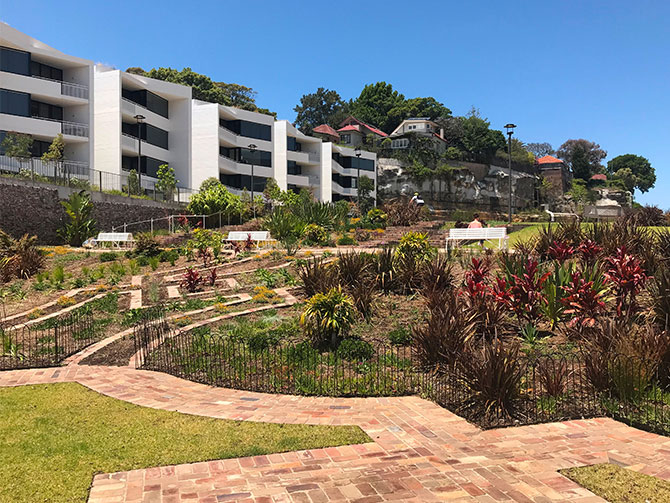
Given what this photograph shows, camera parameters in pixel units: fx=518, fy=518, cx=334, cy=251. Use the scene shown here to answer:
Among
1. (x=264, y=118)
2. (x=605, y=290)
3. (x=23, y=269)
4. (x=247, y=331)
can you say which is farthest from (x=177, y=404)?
(x=264, y=118)

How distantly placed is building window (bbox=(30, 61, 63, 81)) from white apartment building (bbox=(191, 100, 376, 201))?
36.6ft

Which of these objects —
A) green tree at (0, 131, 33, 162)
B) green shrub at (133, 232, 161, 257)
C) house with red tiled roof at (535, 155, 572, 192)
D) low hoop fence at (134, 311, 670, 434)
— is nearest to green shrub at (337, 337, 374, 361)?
low hoop fence at (134, 311, 670, 434)

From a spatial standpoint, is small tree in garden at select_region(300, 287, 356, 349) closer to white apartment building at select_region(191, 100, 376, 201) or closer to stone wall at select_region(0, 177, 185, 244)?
stone wall at select_region(0, 177, 185, 244)

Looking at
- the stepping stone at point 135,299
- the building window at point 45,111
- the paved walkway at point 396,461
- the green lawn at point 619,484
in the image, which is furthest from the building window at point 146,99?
the green lawn at point 619,484

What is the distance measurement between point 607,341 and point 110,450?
247 inches

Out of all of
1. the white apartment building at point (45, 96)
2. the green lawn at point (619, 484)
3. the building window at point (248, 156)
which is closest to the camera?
the green lawn at point (619, 484)

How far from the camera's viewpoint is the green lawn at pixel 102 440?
416 cm

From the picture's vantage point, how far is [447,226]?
94.8 ft

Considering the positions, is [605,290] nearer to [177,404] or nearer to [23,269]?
[177,404]

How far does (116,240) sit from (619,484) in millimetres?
23096

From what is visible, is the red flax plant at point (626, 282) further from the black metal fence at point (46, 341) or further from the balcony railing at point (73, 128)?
the balcony railing at point (73, 128)

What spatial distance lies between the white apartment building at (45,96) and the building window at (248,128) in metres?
14.3

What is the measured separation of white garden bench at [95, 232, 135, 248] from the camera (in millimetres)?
23650

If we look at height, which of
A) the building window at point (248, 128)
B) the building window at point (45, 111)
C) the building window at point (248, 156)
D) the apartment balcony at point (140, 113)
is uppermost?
the building window at point (248, 128)
